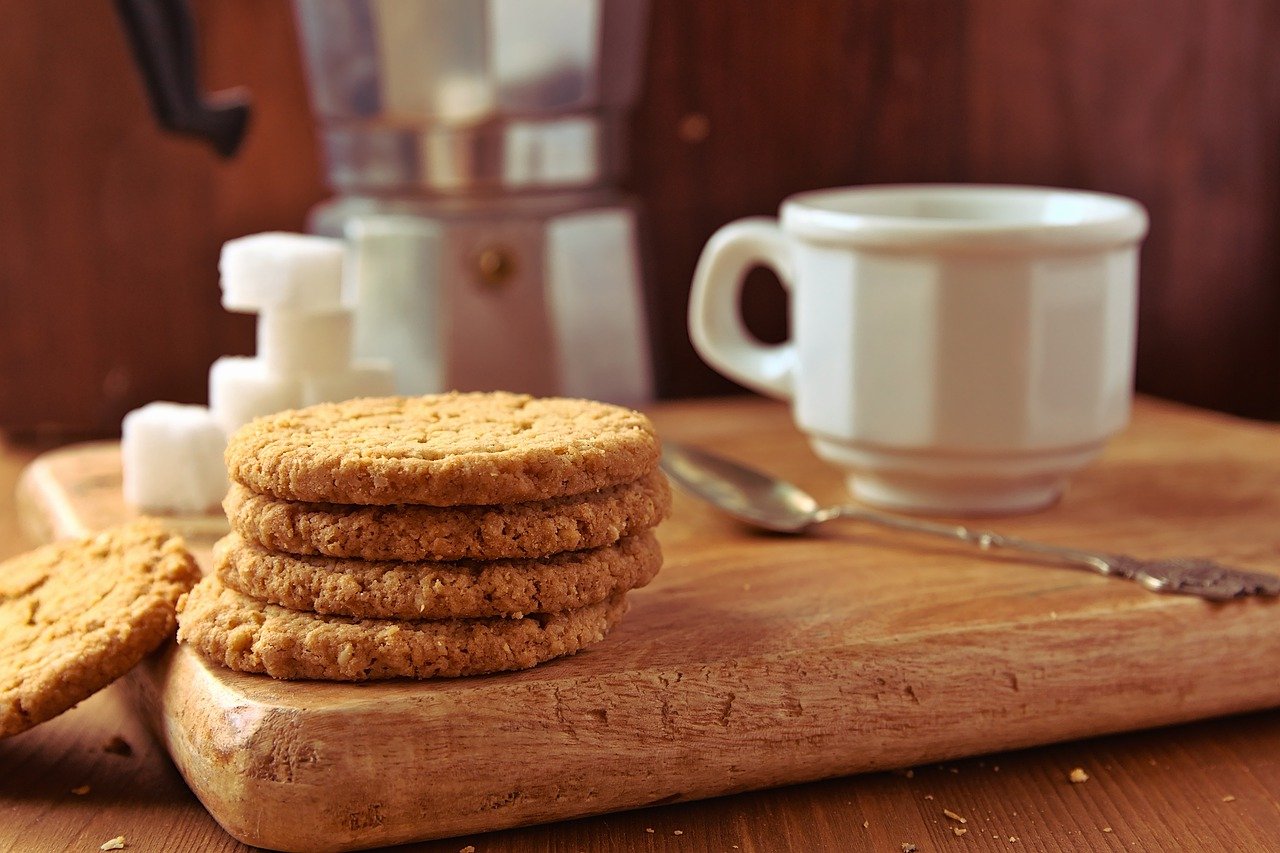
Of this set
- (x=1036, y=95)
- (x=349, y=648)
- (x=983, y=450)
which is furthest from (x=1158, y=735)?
(x=1036, y=95)

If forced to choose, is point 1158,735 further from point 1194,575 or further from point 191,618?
point 191,618

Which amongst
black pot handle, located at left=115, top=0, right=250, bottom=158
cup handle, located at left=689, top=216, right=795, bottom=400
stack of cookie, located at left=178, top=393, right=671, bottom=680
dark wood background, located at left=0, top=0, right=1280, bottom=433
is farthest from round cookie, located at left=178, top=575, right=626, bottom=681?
dark wood background, located at left=0, top=0, right=1280, bottom=433

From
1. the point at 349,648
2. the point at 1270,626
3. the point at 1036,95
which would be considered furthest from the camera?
the point at 1036,95

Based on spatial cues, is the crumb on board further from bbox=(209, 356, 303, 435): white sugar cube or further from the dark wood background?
the dark wood background

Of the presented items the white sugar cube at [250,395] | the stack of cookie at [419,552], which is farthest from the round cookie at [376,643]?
the white sugar cube at [250,395]

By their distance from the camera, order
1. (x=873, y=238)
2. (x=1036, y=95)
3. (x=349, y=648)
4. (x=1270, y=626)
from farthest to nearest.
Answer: (x=1036, y=95), (x=873, y=238), (x=1270, y=626), (x=349, y=648)

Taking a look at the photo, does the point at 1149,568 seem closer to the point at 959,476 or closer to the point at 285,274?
the point at 959,476

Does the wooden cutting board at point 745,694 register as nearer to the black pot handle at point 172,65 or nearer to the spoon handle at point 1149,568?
the spoon handle at point 1149,568
